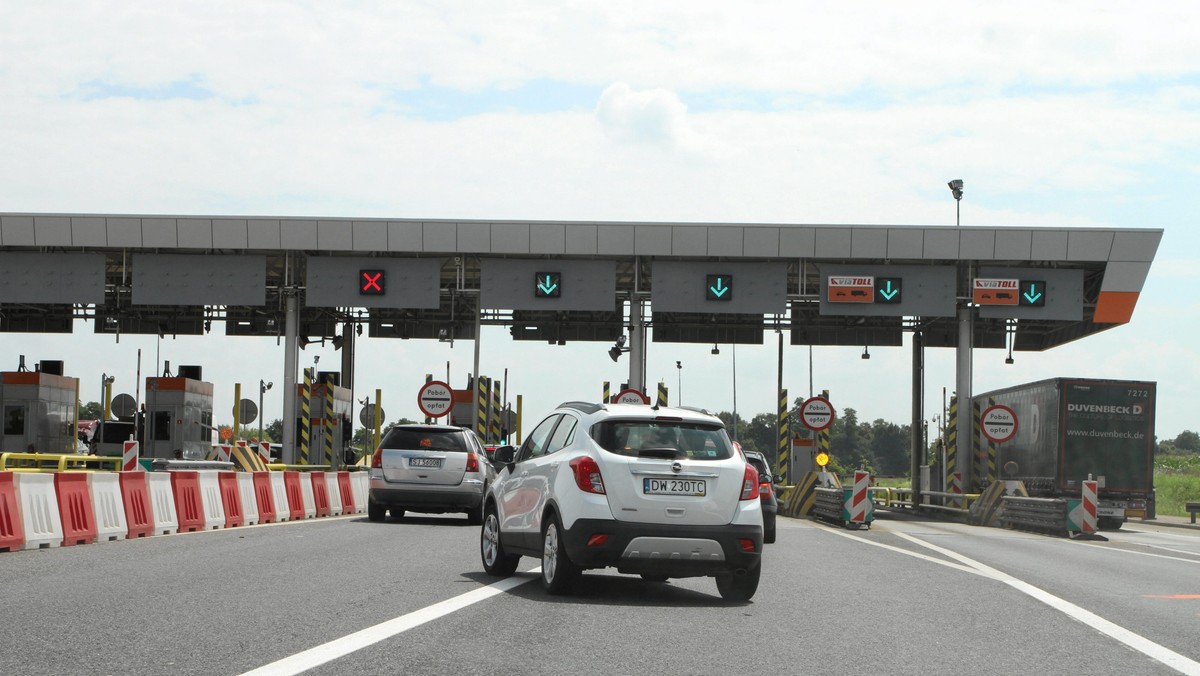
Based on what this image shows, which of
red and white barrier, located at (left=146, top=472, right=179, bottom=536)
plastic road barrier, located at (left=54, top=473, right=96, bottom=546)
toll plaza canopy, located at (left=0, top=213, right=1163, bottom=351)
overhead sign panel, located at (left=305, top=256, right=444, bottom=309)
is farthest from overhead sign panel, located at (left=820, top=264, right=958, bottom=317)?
plastic road barrier, located at (left=54, top=473, right=96, bottom=546)

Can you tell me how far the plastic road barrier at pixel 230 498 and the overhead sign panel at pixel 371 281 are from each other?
56.8ft

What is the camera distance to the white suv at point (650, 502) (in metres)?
10.9

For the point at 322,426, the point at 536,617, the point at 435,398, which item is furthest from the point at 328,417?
the point at 536,617

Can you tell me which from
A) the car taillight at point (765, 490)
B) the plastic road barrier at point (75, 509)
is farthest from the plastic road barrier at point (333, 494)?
the plastic road barrier at point (75, 509)

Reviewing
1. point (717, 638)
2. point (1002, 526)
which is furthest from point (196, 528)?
point (1002, 526)

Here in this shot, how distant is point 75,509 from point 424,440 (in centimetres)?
700

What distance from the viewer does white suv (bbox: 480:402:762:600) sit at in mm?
10883

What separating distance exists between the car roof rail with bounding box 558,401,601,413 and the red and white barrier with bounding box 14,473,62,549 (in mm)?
5733

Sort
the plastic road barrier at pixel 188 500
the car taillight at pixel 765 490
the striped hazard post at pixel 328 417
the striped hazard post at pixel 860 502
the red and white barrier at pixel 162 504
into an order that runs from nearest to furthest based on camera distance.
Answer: the red and white barrier at pixel 162 504 < the plastic road barrier at pixel 188 500 < the car taillight at pixel 765 490 < the striped hazard post at pixel 860 502 < the striped hazard post at pixel 328 417

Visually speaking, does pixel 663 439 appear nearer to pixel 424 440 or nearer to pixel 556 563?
pixel 556 563

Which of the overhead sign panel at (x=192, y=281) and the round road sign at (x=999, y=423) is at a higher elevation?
the overhead sign panel at (x=192, y=281)

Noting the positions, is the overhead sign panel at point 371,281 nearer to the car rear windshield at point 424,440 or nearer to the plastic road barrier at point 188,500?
the car rear windshield at point 424,440

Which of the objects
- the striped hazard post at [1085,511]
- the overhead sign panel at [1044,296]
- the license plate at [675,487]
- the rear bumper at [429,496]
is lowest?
the striped hazard post at [1085,511]

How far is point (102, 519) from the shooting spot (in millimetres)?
16344
